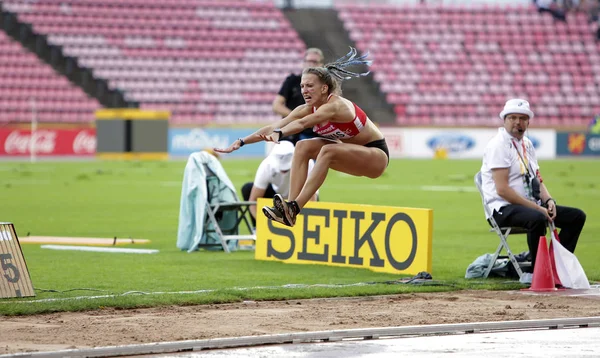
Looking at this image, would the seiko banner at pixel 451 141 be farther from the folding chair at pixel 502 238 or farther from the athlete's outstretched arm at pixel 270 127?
the athlete's outstretched arm at pixel 270 127

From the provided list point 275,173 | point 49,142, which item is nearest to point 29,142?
point 49,142

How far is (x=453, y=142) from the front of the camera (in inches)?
1714

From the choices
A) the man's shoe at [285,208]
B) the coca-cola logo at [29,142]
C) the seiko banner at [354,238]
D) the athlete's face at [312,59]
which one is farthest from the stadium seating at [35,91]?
the man's shoe at [285,208]

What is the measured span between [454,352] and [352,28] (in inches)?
1713

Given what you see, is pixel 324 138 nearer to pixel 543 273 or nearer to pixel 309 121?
pixel 309 121

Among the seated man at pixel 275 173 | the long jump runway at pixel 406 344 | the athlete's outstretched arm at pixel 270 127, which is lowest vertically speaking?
the long jump runway at pixel 406 344

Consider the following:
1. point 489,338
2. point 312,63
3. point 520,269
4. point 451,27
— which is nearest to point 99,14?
point 451,27

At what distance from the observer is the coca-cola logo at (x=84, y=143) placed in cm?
3859

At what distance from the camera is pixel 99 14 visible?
45656 mm

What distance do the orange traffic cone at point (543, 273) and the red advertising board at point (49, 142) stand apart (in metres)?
29.9

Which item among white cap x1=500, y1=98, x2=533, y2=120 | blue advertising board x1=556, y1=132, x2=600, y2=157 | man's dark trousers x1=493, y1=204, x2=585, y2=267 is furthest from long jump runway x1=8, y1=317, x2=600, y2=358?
blue advertising board x1=556, y1=132, x2=600, y2=157

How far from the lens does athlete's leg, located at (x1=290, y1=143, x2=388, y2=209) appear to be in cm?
932

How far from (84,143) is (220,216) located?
86.7 feet

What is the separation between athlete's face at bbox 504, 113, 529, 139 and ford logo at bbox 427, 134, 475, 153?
32962 mm
